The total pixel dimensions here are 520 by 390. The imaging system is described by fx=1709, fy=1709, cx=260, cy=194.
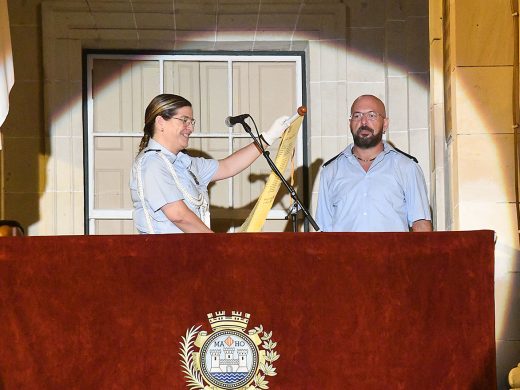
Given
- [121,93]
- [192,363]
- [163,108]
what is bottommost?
[192,363]

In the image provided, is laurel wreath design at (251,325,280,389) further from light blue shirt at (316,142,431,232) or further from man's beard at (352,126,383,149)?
man's beard at (352,126,383,149)

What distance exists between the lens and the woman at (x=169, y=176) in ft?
28.6

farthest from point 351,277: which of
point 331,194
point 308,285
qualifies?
point 331,194

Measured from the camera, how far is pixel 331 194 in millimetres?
9344

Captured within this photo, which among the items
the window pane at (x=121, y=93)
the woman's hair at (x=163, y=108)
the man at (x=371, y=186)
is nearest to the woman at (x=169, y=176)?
the woman's hair at (x=163, y=108)

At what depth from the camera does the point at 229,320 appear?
793cm

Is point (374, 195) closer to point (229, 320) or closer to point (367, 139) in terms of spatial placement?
point (367, 139)

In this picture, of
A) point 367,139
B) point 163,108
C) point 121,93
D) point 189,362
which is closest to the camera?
point 189,362

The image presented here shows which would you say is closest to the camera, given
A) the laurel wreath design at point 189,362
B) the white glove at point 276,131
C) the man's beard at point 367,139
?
the laurel wreath design at point 189,362

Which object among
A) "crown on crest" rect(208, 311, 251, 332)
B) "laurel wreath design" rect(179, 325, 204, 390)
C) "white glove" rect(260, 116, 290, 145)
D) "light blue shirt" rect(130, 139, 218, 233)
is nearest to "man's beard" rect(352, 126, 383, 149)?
"white glove" rect(260, 116, 290, 145)

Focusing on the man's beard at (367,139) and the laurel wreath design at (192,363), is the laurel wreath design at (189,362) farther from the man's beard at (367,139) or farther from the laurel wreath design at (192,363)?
the man's beard at (367,139)

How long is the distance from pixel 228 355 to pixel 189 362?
0.60ft

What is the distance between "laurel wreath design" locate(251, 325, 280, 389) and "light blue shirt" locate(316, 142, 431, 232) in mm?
1343

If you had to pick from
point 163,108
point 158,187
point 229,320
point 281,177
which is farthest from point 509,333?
point 163,108
